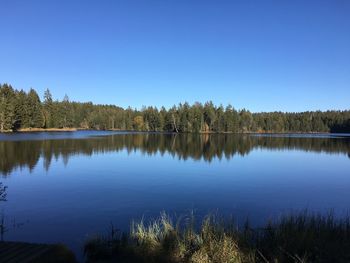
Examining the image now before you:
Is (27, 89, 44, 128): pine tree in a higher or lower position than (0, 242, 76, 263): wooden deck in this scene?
higher

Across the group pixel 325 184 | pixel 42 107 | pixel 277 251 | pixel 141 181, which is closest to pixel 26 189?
pixel 141 181

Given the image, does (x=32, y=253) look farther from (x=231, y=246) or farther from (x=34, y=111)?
(x=34, y=111)

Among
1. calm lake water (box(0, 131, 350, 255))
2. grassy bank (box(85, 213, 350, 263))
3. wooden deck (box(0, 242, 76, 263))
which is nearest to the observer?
wooden deck (box(0, 242, 76, 263))

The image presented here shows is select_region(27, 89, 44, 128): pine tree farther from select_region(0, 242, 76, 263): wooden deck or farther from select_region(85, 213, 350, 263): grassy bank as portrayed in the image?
select_region(85, 213, 350, 263): grassy bank

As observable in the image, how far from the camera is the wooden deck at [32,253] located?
9.39m

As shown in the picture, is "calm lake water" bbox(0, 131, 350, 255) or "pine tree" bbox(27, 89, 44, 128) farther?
"pine tree" bbox(27, 89, 44, 128)

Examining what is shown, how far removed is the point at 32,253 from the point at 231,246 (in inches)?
231

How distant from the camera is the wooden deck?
9.39 meters

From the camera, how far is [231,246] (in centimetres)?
1044

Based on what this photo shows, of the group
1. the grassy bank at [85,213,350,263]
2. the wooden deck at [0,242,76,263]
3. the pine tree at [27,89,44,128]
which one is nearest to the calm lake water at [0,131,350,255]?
the wooden deck at [0,242,76,263]

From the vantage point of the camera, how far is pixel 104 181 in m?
29.1

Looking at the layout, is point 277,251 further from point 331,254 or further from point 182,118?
point 182,118

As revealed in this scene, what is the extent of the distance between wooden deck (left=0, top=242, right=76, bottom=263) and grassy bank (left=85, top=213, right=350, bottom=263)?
1072 mm

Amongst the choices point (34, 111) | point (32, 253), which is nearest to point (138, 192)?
point (32, 253)
